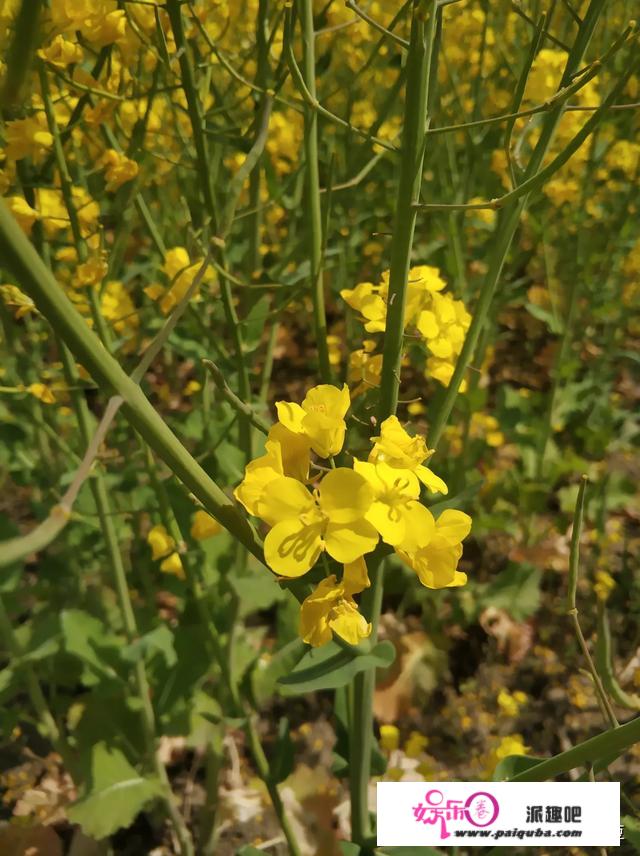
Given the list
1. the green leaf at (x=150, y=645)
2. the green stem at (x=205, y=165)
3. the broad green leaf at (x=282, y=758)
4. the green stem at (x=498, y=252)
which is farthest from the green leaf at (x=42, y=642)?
the green stem at (x=498, y=252)

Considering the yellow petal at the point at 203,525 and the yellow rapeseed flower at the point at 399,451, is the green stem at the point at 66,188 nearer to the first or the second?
the yellow petal at the point at 203,525

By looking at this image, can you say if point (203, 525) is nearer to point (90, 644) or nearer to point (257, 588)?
point (257, 588)

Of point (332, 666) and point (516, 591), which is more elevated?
point (516, 591)

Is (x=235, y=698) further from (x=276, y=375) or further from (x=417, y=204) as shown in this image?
(x=276, y=375)

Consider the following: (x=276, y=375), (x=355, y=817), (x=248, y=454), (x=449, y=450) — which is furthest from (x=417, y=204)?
(x=276, y=375)

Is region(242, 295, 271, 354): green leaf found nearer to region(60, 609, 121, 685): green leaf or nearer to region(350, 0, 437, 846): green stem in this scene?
region(350, 0, 437, 846): green stem

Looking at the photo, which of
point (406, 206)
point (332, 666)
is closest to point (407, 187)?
point (406, 206)

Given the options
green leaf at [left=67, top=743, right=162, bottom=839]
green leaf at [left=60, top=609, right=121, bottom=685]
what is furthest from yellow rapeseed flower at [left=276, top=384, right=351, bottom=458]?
green leaf at [left=67, top=743, right=162, bottom=839]
